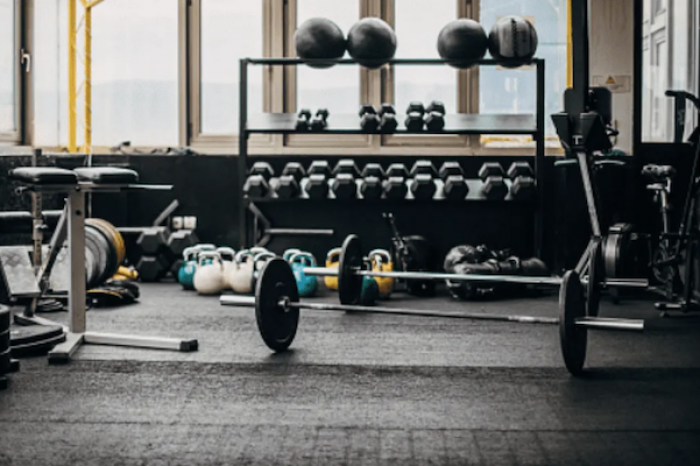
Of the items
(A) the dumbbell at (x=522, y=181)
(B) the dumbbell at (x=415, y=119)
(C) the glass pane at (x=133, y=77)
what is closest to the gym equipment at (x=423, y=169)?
(B) the dumbbell at (x=415, y=119)

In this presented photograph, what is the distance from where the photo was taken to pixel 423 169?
580cm

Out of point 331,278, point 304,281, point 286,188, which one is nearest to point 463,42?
point 286,188

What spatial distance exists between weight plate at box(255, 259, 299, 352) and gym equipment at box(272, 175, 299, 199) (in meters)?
2.45

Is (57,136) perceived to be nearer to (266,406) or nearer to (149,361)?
(149,361)

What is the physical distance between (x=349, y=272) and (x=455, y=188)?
201cm

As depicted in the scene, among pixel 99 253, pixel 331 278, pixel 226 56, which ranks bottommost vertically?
pixel 331 278

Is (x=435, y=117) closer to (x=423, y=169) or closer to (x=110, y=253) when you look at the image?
(x=423, y=169)

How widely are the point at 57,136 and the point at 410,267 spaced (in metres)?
3.27

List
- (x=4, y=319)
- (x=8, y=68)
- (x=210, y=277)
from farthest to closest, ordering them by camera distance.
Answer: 1. (x=8, y=68)
2. (x=210, y=277)
3. (x=4, y=319)

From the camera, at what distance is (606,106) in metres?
4.46

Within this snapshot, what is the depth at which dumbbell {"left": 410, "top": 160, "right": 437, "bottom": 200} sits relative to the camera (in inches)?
224

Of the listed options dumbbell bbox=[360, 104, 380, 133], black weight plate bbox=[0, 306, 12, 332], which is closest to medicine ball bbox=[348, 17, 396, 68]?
dumbbell bbox=[360, 104, 380, 133]

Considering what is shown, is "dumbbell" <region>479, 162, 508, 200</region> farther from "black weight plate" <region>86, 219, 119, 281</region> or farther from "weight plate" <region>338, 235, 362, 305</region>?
"black weight plate" <region>86, 219, 119, 281</region>

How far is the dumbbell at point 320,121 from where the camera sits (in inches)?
224
